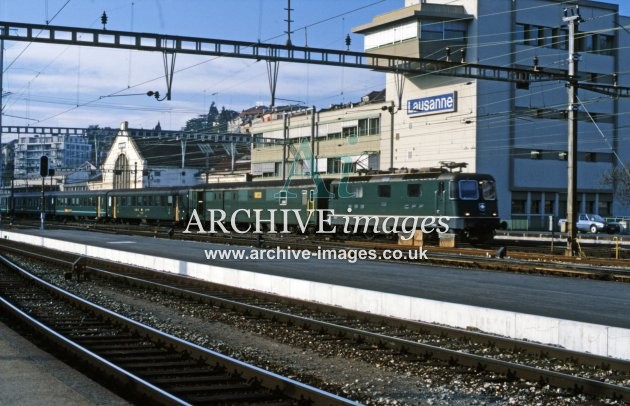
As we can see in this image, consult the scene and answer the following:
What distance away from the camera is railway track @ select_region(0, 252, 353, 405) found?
8.15 meters

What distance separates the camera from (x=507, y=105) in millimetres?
58188

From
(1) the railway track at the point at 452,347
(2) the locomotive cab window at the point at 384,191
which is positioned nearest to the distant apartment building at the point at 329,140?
(2) the locomotive cab window at the point at 384,191

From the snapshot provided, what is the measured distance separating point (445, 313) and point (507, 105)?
47.1 m

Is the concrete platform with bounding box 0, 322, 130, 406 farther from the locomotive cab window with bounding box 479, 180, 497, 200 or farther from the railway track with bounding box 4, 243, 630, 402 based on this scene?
the locomotive cab window with bounding box 479, 180, 497, 200

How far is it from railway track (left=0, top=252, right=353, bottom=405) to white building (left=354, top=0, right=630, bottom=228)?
46045mm

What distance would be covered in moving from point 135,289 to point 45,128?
36995mm

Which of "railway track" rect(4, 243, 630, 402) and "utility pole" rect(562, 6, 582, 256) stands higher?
"utility pole" rect(562, 6, 582, 256)

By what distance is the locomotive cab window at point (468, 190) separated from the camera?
1259 inches

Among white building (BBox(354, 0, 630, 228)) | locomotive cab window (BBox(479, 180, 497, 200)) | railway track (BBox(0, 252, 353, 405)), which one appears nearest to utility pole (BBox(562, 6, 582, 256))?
locomotive cab window (BBox(479, 180, 497, 200))

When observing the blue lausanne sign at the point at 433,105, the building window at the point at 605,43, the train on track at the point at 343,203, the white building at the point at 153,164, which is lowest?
the train on track at the point at 343,203

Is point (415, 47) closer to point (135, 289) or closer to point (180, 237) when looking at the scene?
point (180, 237)

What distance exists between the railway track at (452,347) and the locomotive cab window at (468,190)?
16242 millimetres

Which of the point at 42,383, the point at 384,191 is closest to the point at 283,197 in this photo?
the point at 384,191

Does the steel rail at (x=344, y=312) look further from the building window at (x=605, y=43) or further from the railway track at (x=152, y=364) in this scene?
the building window at (x=605, y=43)
